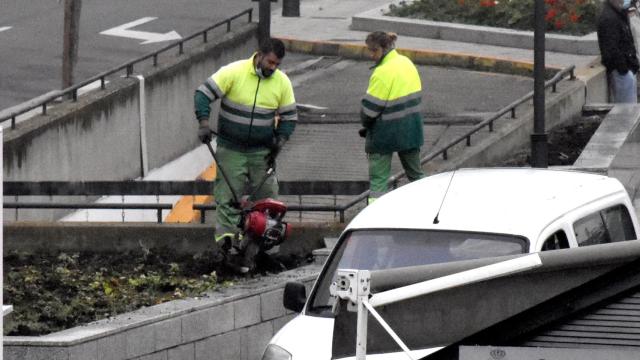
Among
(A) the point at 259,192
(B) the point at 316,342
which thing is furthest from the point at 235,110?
(B) the point at 316,342

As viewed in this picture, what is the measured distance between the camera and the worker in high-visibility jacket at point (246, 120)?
12203 millimetres

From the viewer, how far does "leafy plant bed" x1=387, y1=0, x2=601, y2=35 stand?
2495 cm

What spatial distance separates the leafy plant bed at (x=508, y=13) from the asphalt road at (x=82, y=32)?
279 centimetres

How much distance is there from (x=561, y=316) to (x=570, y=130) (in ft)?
43.1

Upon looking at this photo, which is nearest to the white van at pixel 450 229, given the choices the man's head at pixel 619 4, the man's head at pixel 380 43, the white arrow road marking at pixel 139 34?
the man's head at pixel 380 43

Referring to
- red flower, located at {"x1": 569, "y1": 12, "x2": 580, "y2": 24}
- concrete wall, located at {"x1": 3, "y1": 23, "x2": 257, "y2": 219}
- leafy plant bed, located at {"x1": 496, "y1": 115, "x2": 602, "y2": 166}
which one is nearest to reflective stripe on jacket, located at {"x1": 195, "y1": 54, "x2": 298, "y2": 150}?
leafy plant bed, located at {"x1": 496, "y1": 115, "x2": 602, "y2": 166}

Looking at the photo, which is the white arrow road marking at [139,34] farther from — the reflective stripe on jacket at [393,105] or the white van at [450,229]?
the white van at [450,229]

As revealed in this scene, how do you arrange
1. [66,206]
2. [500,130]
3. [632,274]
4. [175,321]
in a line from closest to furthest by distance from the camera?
1. [632,274]
2. [175,321]
3. [66,206]
4. [500,130]

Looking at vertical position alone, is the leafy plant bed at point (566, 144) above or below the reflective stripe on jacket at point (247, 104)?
below

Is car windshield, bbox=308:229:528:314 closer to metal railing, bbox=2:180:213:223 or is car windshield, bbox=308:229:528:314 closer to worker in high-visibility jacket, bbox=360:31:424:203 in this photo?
worker in high-visibility jacket, bbox=360:31:424:203

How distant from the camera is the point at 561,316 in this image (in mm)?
5398

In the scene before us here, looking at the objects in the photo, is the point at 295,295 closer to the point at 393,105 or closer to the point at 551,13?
the point at 393,105

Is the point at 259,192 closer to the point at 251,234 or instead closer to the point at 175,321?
the point at 251,234

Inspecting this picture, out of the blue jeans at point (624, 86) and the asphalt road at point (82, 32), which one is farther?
the asphalt road at point (82, 32)
